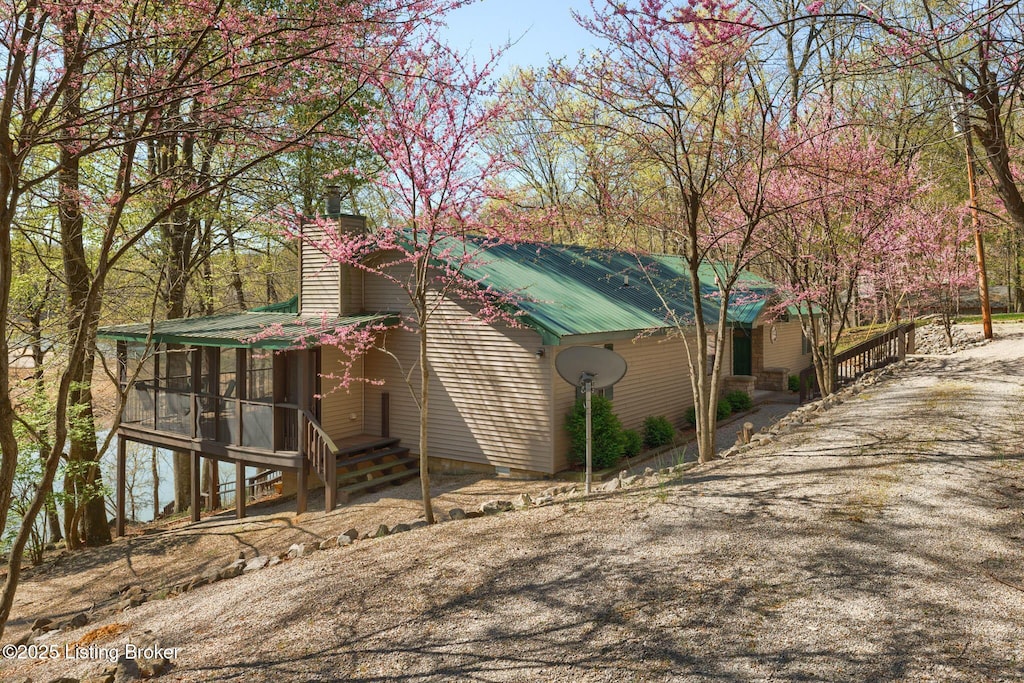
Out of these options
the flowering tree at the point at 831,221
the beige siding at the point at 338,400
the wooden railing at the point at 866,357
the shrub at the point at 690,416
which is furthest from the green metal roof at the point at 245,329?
the wooden railing at the point at 866,357

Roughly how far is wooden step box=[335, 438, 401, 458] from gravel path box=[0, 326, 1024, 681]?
6.25m

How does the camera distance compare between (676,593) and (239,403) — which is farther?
(239,403)

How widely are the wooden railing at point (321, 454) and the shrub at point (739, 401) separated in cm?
1102

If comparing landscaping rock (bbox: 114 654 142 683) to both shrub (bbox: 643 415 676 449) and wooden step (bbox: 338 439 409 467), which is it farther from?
shrub (bbox: 643 415 676 449)

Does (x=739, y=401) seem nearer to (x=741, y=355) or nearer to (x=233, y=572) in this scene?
(x=741, y=355)

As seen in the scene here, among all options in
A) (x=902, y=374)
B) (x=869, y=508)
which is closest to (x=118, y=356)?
(x=869, y=508)

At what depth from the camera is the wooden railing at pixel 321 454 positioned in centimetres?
1287

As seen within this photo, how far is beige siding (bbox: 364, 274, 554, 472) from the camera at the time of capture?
13.4 metres

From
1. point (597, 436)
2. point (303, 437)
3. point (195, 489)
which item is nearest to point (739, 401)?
point (597, 436)

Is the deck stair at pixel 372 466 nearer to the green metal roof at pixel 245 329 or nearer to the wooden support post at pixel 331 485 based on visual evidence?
the wooden support post at pixel 331 485

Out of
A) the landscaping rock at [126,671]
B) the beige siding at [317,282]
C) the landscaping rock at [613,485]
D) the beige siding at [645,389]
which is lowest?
the landscaping rock at [126,671]

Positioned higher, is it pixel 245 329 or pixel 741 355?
pixel 245 329

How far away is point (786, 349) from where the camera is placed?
2350cm

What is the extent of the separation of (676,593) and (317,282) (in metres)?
12.4
